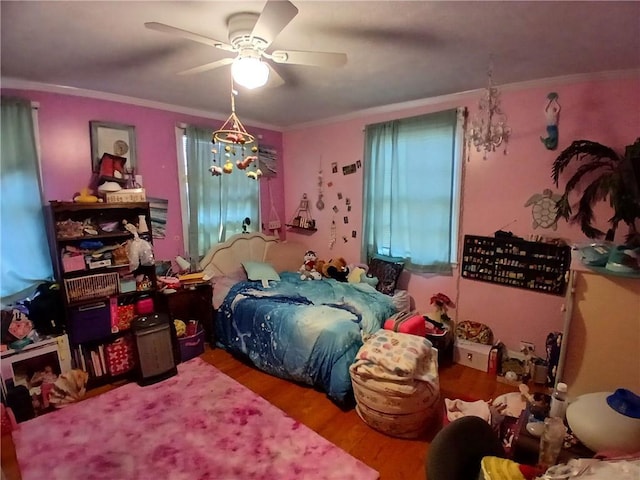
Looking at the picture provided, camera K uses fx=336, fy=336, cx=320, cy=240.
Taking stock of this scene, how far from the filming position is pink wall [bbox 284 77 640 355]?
250cm

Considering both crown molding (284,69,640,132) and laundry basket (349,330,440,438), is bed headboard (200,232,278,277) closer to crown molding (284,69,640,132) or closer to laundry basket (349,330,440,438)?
crown molding (284,69,640,132)

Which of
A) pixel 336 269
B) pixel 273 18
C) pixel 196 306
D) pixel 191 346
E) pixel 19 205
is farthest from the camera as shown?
pixel 336 269

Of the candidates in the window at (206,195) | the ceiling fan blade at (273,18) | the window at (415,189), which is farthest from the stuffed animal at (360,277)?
the ceiling fan blade at (273,18)

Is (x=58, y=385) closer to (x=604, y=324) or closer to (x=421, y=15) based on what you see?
(x=421, y=15)

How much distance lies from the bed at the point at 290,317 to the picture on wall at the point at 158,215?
1.74 ft

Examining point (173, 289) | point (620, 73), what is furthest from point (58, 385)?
point (620, 73)

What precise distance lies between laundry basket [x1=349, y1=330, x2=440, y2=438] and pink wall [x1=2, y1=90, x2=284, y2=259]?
7.89 ft

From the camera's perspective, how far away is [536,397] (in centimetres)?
189

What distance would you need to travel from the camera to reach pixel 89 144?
298cm

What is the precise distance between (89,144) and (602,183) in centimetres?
400

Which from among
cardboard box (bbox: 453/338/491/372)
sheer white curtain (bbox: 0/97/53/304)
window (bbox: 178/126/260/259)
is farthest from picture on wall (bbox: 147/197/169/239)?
cardboard box (bbox: 453/338/491/372)

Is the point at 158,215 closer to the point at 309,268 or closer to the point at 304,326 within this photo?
the point at 309,268

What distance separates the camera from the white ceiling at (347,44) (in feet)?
5.30

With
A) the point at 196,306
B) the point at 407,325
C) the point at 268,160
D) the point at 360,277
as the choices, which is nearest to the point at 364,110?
the point at 268,160
